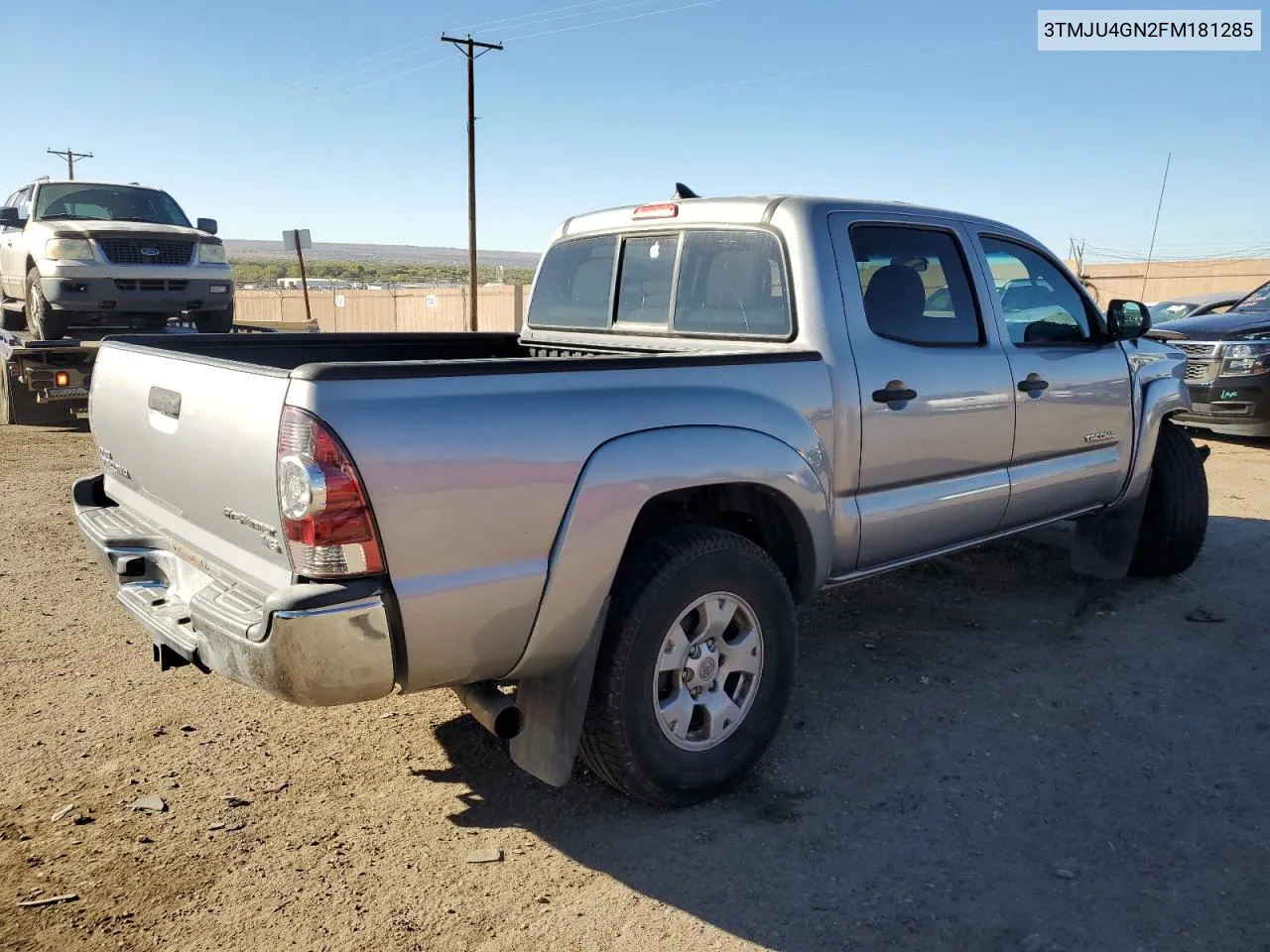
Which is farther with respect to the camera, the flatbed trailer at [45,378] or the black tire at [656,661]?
the flatbed trailer at [45,378]

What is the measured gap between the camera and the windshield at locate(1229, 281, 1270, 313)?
444 inches

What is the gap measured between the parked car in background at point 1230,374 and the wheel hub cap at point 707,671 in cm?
828

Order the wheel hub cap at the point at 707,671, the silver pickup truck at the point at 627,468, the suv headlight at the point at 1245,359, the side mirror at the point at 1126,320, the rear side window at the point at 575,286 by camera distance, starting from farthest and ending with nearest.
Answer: the suv headlight at the point at 1245,359, the side mirror at the point at 1126,320, the rear side window at the point at 575,286, the wheel hub cap at the point at 707,671, the silver pickup truck at the point at 627,468

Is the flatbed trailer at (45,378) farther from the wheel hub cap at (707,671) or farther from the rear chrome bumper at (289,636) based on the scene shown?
the wheel hub cap at (707,671)

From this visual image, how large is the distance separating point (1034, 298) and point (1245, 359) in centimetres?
677

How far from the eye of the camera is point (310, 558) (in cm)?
245

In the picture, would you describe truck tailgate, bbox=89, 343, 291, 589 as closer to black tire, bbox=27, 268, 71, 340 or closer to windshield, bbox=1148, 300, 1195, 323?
black tire, bbox=27, 268, 71, 340

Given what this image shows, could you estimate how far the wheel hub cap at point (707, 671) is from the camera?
3148mm

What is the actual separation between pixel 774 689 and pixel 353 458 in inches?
68.4

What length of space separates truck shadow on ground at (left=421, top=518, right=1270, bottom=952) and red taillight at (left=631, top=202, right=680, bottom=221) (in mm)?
2088

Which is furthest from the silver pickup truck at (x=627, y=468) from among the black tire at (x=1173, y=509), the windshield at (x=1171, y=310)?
the windshield at (x=1171, y=310)

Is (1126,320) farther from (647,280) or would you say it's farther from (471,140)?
(471,140)

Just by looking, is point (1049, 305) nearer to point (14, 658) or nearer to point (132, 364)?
point (132, 364)

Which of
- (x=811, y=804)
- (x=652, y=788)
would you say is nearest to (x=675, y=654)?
(x=652, y=788)
